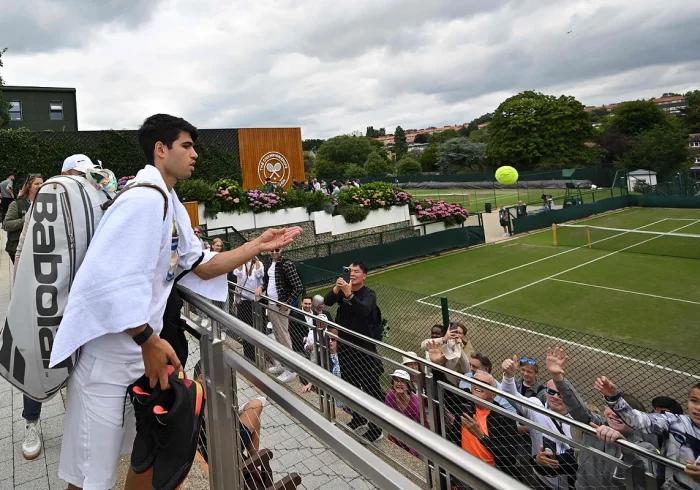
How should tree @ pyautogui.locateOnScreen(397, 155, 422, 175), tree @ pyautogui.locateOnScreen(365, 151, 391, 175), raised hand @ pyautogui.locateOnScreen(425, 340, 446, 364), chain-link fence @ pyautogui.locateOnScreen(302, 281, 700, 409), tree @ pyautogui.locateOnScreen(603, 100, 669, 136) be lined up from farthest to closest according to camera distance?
1. tree @ pyautogui.locateOnScreen(365, 151, 391, 175)
2. tree @ pyautogui.locateOnScreen(397, 155, 422, 175)
3. tree @ pyautogui.locateOnScreen(603, 100, 669, 136)
4. chain-link fence @ pyautogui.locateOnScreen(302, 281, 700, 409)
5. raised hand @ pyautogui.locateOnScreen(425, 340, 446, 364)

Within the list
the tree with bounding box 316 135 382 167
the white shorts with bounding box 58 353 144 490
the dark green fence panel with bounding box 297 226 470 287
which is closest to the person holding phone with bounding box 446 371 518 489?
the white shorts with bounding box 58 353 144 490

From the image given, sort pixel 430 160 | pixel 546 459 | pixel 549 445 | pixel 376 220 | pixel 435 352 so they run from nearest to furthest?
pixel 546 459 < pixel 549 445 < pixel 435 352 < pixel 376 220 < pixel 430 160

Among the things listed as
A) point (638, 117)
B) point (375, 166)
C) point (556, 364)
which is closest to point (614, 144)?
point (638, 117)

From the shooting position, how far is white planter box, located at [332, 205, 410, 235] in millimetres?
18156

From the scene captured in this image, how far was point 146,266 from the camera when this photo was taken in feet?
5.20

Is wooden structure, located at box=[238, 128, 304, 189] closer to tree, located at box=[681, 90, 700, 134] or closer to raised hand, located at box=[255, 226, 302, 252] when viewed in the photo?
raised hand, located at box=[255, 226, 302, 252]

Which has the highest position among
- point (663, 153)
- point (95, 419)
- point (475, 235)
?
point (663, 153)

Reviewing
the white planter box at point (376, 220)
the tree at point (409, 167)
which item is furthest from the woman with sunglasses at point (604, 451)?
the tree at point (409, 167)

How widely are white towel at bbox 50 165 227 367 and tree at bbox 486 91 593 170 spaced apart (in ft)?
206

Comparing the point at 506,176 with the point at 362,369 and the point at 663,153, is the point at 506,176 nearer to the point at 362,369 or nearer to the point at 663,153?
the point at 362,369

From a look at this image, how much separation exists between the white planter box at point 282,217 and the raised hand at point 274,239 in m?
13.9

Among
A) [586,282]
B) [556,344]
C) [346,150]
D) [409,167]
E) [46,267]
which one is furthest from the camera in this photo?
[346,150]

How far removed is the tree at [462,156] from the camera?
6800 cm

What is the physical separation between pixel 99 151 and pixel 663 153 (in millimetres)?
51311
